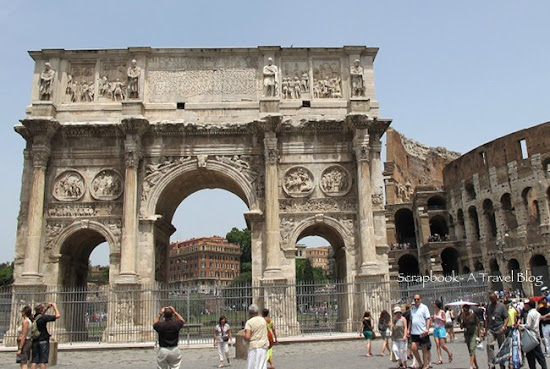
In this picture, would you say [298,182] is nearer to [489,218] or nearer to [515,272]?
[515,272]

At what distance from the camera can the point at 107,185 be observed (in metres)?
18.7

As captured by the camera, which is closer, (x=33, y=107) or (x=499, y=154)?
(x=33, y=107)

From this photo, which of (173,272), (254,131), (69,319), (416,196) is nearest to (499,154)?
(416,196)

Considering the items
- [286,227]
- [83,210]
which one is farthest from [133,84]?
[286,227]

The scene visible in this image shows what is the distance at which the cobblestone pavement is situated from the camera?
10680 millimetres

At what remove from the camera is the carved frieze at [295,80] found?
1961 cm

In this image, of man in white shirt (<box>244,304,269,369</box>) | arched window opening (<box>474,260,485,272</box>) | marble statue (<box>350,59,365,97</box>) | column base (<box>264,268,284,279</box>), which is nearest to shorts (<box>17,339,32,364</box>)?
man in white shirt (<box>244,304,269,369</box>)

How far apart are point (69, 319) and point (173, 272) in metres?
54.3

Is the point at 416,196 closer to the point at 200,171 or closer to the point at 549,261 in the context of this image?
the point at 549,261

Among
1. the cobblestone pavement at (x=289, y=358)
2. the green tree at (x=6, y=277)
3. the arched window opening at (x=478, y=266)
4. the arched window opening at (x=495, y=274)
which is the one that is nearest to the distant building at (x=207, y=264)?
the green tree at (x=6, y=277)

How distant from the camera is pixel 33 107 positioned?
61.3 ft

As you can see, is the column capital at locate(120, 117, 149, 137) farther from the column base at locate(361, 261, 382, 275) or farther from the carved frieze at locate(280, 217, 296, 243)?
the column base at locate(361, 261, 382, 275)

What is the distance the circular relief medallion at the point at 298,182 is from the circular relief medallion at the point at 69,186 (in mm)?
6962

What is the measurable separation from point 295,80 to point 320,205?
15.3 feet
